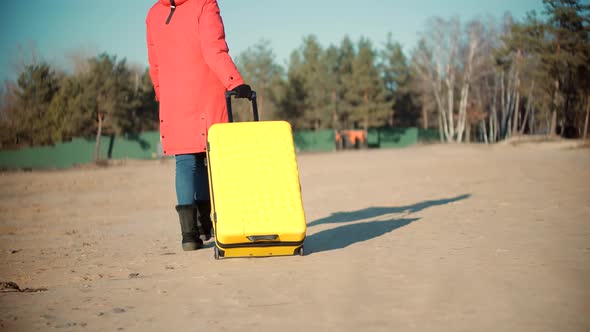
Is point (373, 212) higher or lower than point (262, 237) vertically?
lower

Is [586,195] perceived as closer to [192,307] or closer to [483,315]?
[483,315]

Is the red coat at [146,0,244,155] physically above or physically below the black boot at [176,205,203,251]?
Answer: above

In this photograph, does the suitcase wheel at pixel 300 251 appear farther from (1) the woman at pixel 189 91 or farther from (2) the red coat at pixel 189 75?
(2) the red coat at pixel 189 75

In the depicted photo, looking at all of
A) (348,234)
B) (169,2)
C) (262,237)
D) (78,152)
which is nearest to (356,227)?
(348,234)

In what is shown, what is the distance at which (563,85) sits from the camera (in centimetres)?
4312

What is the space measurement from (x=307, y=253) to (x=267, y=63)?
54947mm

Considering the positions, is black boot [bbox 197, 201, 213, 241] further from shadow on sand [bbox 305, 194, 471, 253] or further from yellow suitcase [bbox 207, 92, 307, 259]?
shadow on sand [bbox 305, 194, 471, 253]

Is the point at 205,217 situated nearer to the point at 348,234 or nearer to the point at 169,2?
the point at 348,234

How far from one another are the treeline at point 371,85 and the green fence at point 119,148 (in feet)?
2.97

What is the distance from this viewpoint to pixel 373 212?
8.41m

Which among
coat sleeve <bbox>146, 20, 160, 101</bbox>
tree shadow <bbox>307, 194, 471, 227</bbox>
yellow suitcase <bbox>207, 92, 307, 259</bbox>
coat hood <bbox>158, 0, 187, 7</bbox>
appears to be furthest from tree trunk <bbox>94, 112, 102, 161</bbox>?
yellow suitcase <bbox>207, 92, 307, 259</bbox>

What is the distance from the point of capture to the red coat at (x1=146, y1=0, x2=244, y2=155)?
16.8ft

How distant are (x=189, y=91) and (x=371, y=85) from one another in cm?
5989

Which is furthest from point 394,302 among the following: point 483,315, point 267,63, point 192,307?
point 267,63
